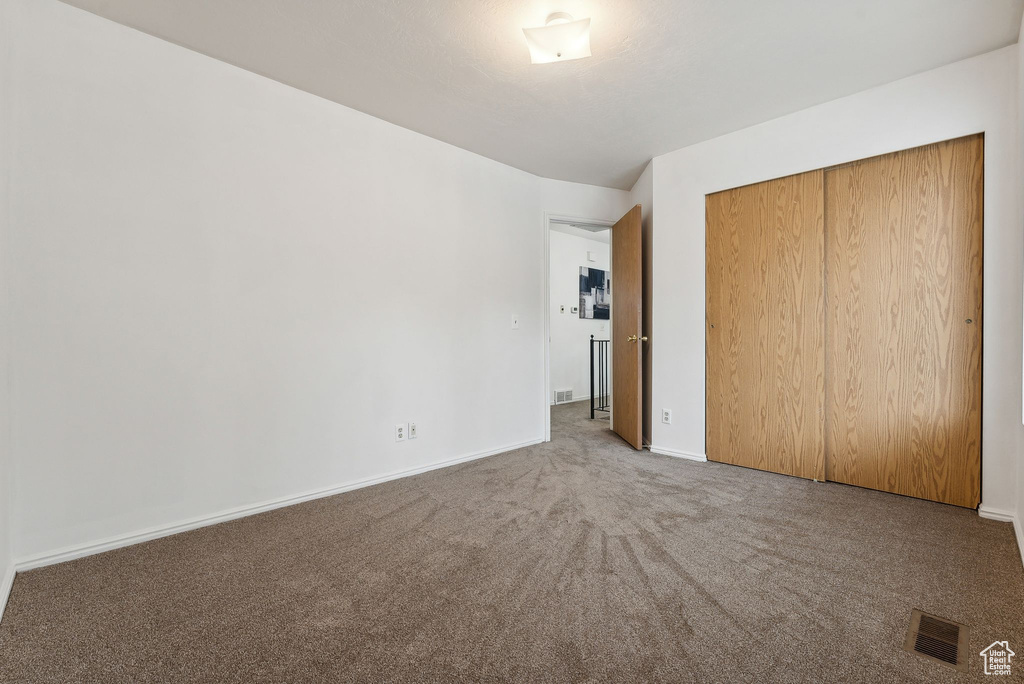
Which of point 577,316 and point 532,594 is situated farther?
point 577,316

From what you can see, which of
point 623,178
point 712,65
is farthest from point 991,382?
point 623,178

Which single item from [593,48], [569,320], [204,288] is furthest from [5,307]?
[569,320]

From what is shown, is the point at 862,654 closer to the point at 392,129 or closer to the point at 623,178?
the point at 392,129

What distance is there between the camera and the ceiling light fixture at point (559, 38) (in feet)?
6.25

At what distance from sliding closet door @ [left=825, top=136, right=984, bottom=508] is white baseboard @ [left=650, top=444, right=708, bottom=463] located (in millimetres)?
793

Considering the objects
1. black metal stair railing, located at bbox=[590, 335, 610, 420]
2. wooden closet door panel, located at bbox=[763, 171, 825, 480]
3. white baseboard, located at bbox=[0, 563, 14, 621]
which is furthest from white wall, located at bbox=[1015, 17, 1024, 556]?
white baseboard, located at bbox=[0, 563, 14, 621]

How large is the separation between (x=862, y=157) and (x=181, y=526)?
4.25 meters

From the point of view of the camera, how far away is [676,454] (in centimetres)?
352

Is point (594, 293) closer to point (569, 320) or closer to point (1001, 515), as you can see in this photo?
point (569, 320)

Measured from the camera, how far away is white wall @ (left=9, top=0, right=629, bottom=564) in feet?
6.14

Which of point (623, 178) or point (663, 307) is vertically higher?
point (623, 178)

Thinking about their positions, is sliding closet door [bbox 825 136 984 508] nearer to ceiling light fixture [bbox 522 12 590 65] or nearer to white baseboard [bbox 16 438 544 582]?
ceiling light fixture [bbox 522 12 590 65]

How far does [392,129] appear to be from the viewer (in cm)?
299

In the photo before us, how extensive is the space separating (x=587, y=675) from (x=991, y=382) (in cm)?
258
